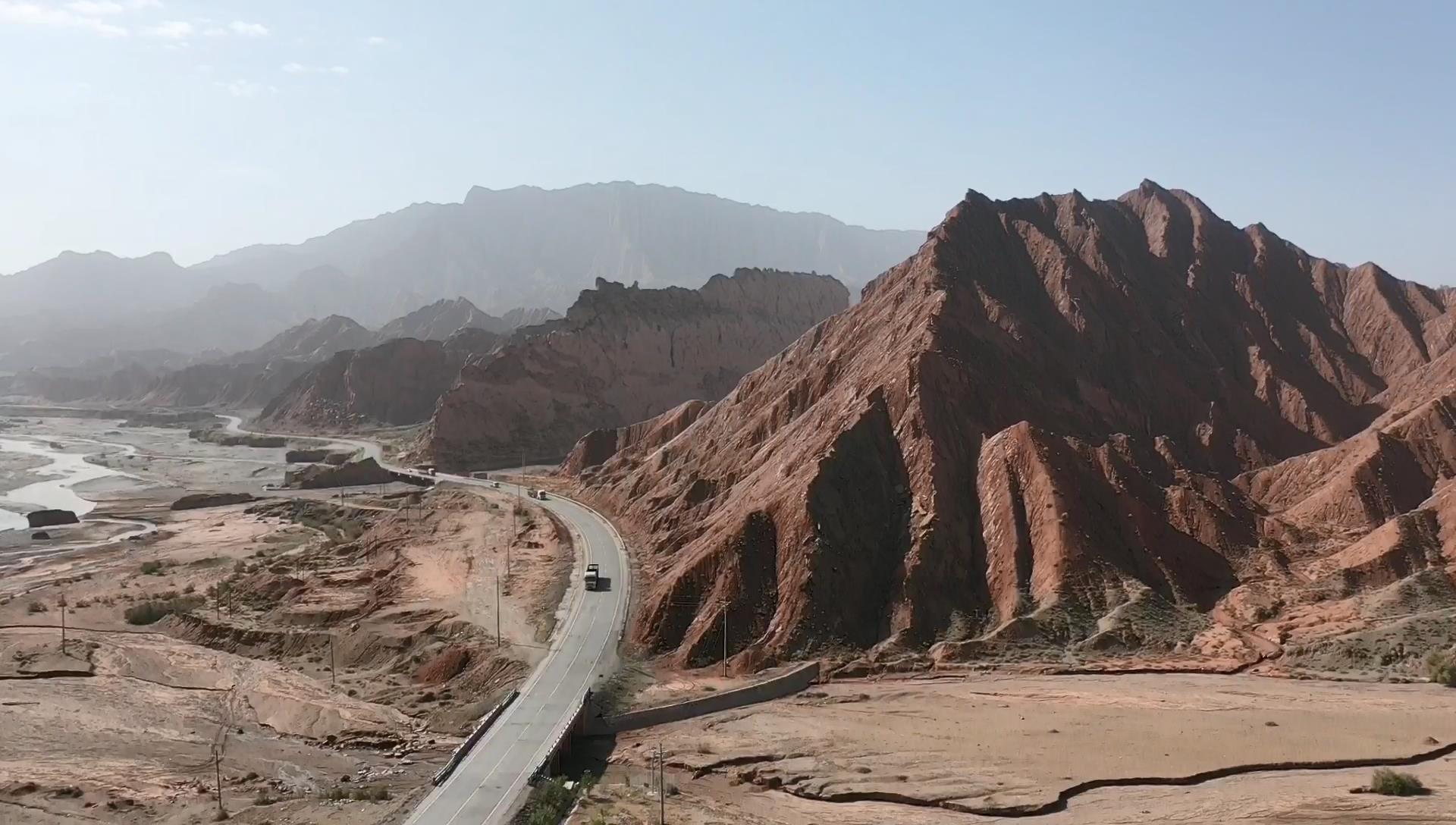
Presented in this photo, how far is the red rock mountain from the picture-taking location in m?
43.2

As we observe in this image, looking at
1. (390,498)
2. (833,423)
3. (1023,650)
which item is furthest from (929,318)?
(390,498)

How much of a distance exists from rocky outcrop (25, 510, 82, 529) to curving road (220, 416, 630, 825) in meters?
55.8

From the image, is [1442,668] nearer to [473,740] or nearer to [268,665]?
[473,740]

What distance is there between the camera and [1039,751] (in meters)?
30.9

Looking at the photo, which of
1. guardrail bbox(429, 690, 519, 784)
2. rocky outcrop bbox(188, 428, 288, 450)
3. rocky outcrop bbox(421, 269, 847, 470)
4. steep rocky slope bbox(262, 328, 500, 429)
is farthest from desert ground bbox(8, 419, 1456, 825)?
steep rocky slope bbox(262, 328, 500, 429)

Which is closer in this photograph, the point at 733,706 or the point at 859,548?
the point at 733,706

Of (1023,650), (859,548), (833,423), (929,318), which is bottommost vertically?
(1023,650)

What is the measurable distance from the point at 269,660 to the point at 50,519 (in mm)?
52199

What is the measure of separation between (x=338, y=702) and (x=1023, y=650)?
2823 centimetres

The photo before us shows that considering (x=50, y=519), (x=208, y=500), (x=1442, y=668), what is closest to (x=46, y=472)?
(x=208, y=500)

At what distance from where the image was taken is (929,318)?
5931 cm

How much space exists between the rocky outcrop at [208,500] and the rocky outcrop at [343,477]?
5.42m

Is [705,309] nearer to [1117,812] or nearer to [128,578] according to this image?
[128,578]

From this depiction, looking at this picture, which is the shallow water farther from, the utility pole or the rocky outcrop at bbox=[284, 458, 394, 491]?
the utility pole
